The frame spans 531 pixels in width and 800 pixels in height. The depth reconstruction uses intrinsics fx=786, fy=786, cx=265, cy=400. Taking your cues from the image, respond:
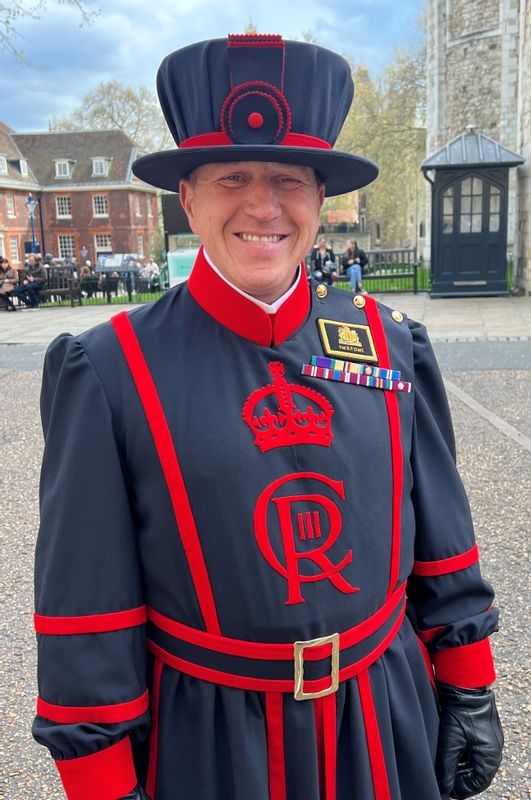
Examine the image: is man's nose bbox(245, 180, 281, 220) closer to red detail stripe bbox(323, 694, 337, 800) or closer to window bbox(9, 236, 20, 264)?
red detail stripe bbox(323, 694, 337, 800)

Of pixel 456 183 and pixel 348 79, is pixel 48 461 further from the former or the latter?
pixel 456 183

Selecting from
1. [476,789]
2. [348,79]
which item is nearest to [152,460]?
[348,79]

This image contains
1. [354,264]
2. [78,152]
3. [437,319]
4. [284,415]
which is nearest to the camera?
[284,415]

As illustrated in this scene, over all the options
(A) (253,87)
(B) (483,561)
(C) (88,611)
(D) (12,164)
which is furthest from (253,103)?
(D) (12,164)

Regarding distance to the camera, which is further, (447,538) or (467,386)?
(467,386)

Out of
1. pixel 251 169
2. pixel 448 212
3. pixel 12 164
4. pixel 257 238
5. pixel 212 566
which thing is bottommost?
pixel 212 566

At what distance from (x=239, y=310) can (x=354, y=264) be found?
17405mm

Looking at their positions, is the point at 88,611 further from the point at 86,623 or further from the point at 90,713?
the point at 90,713

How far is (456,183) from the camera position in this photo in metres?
16.1

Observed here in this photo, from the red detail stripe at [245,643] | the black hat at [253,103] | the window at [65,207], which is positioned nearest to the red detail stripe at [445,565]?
the red detail stripe at [245,643]

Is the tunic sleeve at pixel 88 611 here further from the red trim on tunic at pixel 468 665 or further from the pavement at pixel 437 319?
the pavement at pixel 437 319

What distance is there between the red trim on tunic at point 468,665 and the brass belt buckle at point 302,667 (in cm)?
37

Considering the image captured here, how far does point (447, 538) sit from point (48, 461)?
0.89 m

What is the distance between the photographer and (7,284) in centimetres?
2025
